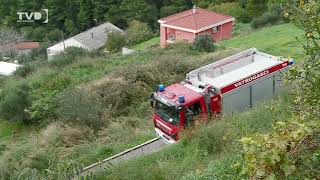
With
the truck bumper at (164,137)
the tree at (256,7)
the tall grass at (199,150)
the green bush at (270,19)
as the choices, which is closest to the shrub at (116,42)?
the tree at (256,7)

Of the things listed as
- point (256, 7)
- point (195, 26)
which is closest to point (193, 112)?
point (195, 26)

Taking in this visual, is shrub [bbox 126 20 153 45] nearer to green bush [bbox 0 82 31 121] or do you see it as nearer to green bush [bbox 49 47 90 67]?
green bush [bbox 49 47 90 67]

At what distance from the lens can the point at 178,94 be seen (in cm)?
1284

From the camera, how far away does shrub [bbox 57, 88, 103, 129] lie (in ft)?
49.2

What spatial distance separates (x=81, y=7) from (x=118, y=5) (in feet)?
15.8

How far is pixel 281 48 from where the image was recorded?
857 inches

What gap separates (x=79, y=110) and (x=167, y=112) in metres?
3.53

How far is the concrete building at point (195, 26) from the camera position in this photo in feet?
125

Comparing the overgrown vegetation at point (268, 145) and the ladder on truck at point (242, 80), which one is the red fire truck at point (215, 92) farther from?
the overgrown vegetation at point (268, 145)

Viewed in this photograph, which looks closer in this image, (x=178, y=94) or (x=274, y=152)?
(x=274, y=152)

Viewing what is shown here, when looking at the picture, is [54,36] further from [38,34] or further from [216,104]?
[216,104]

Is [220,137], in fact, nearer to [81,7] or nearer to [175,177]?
[175,177]

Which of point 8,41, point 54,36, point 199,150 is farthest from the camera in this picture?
point 54,36

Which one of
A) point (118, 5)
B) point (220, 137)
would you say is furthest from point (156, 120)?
point (118, 5)
